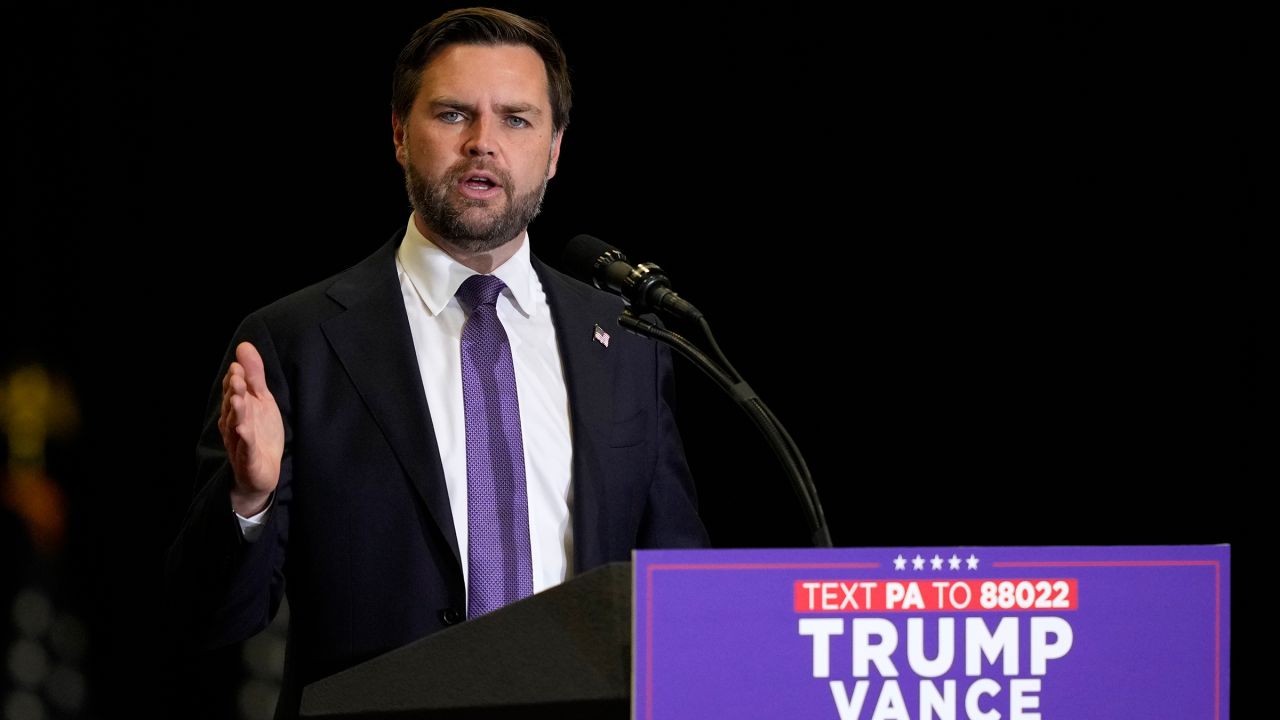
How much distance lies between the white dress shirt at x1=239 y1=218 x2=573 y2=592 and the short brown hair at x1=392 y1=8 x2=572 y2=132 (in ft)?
0.64

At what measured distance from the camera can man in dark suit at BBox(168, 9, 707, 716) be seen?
1.62 m

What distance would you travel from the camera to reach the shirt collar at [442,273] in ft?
5.95

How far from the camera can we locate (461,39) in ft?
6.05

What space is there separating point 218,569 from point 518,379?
0.50m

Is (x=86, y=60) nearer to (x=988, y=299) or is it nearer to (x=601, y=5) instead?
(x=601, y=5)

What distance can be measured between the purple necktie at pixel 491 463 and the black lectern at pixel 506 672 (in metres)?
0.60

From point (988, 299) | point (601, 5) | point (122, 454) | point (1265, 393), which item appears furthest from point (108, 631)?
point (1265, 393)

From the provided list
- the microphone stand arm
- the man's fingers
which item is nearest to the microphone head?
the microphone stand arm

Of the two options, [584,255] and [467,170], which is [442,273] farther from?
[584,255]

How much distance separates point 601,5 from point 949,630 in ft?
7.41

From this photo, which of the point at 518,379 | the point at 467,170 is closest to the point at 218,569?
the point at 518,379

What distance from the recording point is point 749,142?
9.96 ft

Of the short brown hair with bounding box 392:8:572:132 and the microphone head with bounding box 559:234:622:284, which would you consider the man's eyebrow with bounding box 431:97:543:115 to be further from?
the microphone head with bounding box 559:234:622:284

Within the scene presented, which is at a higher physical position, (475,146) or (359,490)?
(475,146)
